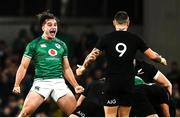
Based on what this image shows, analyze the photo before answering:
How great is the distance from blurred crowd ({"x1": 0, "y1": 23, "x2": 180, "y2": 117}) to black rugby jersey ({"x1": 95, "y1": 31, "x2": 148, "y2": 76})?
4.45m

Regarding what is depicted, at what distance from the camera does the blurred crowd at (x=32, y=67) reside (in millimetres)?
12945

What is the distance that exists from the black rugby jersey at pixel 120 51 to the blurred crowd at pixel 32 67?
445cm

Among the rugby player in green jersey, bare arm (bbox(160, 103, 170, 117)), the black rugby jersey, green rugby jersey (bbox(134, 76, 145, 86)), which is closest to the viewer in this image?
the black rugby jersey

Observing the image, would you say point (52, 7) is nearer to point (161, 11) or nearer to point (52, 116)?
point (161, 11)

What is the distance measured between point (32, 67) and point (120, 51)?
6.05 m

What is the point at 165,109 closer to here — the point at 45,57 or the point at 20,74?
the point at 45,57

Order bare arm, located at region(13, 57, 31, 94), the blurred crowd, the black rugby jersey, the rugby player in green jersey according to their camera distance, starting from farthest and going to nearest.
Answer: the blurred crowd → the rugby player in green jersey → bare arm, located at region(13, 57, 31, 94) → the black rugby jersey

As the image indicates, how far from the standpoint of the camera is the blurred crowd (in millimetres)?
12945

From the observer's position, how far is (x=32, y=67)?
14.0 meters

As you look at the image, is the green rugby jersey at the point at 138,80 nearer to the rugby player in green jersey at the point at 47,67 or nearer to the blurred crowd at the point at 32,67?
the rugby player in green jersey at the point at 47,67

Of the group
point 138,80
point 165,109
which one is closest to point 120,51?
point 138,80

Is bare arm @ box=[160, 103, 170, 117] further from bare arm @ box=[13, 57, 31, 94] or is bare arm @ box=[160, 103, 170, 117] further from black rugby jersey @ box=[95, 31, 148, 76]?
bare arm @ box=[13, 57, 31, 94]

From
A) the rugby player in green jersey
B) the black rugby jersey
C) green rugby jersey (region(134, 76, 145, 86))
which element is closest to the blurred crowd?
green rugby jersey (region(134, 76, 145, 86))

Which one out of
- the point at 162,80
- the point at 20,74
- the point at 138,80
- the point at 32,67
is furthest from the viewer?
the point at 32,67
